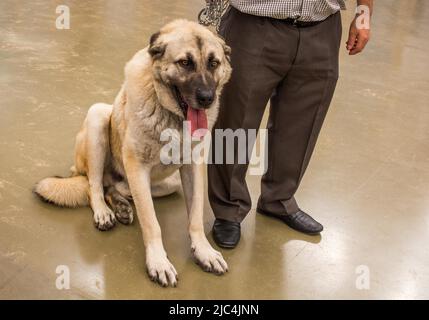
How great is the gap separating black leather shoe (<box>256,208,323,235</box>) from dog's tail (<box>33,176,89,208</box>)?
1094 mm

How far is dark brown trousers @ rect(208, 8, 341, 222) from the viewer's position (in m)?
2.41

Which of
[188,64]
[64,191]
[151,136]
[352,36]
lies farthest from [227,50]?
[64,191]

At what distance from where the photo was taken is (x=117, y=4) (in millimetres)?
6945

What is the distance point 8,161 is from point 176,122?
1.31 m

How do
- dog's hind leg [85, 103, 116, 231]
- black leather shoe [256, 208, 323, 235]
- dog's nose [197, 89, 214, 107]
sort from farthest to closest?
black leather shoe [256, 208, 323, 235] → dog's hind leg [85, 103, 116, 231] → dog's nose [197, 89, 214, 107]

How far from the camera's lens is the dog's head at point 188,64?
7.43ft

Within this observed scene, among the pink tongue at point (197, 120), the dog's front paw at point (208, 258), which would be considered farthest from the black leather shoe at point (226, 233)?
the pink tongue at point (197, 120)

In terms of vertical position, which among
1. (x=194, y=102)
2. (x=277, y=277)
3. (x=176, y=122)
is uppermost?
(x=194, y=102)

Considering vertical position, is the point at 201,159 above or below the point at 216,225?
above

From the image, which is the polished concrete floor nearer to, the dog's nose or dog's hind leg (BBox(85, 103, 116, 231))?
dog's hind leg (BBox(85, 103, 116, 231))

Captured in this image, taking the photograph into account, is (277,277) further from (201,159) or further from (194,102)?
(194,102)

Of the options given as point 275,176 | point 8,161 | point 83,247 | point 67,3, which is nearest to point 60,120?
point 8,161

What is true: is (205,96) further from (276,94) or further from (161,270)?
(161,270)

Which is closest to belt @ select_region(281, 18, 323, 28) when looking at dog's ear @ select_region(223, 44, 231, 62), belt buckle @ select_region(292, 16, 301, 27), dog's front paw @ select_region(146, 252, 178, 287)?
belt buckle @ select_region(292, 16, 301, 27)
